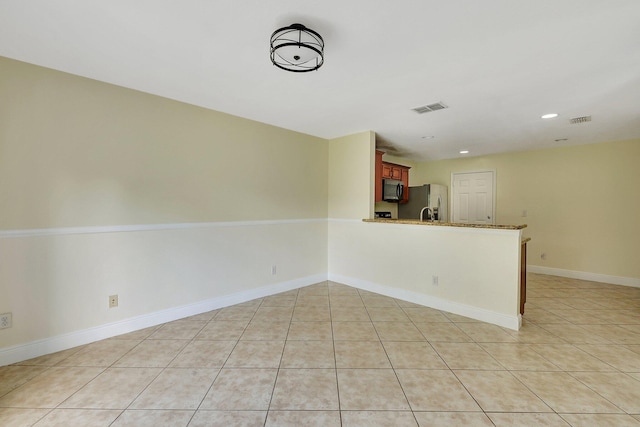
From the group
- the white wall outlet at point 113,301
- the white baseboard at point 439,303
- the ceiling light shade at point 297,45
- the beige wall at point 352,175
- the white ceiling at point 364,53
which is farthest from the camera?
the beige wall at point 352,175

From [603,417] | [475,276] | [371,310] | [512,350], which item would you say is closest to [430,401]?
[603,417]

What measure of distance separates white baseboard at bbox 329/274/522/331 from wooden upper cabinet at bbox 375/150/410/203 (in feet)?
4.59

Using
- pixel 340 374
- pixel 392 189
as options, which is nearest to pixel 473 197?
pixel 392 189

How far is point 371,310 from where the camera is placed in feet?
10.9

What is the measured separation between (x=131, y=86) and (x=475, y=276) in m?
4.20

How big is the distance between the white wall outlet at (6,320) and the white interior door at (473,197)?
275 inches

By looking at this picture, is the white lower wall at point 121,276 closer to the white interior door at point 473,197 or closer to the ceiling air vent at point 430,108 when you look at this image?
the ceiling air vent at point 430,108

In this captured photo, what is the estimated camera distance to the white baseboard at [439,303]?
2.89 metres

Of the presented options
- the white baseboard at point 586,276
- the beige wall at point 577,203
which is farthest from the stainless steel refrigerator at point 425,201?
the white baseboard at point 586,276

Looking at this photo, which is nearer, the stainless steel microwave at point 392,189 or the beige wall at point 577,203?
the beige wall at point 577,203

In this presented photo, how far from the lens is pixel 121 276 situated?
2.65 metres

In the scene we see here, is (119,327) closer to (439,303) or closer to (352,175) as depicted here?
(352,175)

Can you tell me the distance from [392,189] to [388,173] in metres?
0.32

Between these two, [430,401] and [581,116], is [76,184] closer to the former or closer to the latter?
[430,401]
